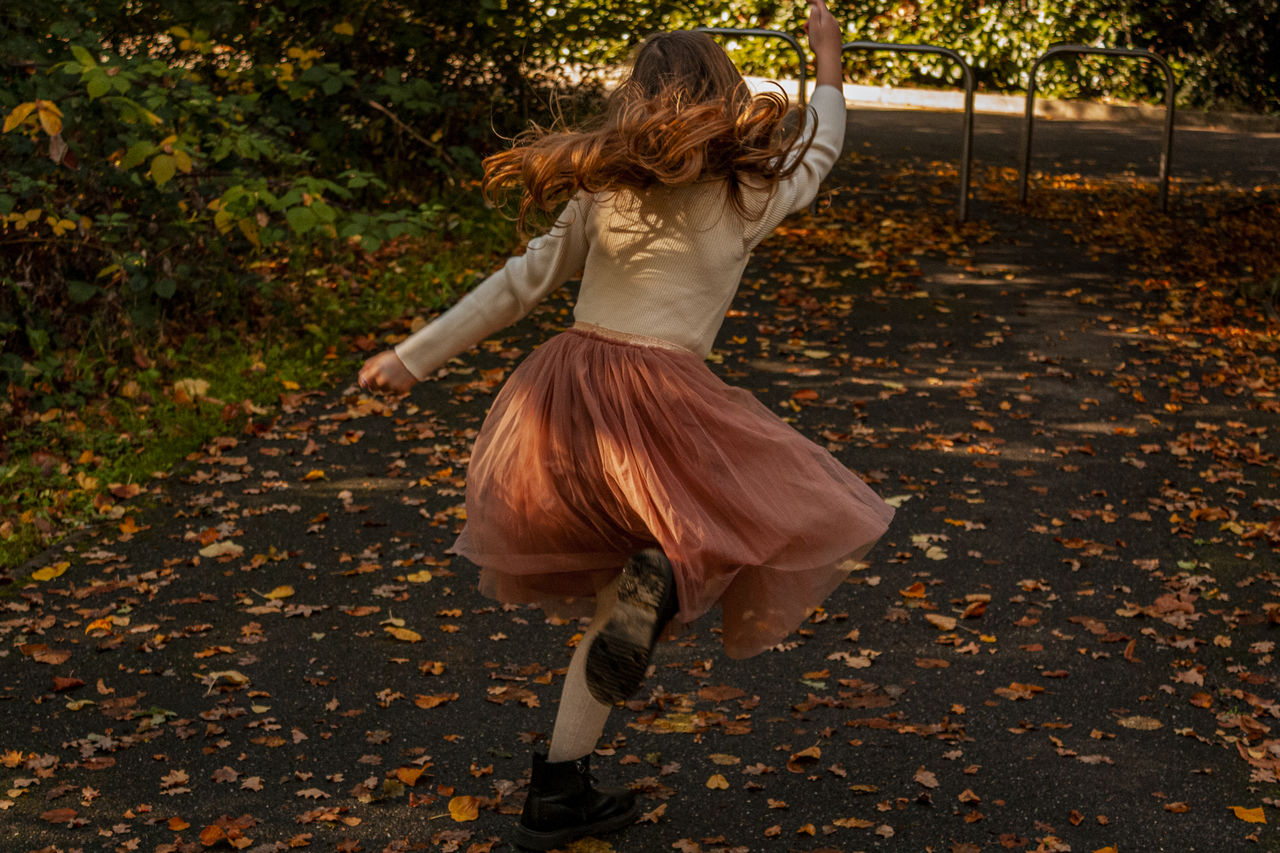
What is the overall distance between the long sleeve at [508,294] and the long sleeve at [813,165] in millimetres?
426

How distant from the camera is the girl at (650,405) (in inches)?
122

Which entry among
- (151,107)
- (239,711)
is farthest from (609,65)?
(239,711)

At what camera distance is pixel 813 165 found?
3.39m

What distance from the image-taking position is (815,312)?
29.1 ft

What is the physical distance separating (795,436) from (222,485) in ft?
12.5

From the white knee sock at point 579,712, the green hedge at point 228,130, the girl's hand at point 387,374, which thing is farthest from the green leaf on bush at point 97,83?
the white knee sock at point 579,712

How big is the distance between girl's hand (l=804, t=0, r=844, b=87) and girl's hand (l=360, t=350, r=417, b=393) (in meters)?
1.29

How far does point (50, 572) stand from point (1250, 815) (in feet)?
14.4

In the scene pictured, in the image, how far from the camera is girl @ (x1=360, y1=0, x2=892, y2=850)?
3.11m

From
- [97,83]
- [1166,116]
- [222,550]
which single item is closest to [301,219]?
[97,83]

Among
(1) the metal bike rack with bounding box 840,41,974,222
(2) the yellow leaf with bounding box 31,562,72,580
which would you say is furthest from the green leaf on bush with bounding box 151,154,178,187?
(1) the metal bike rack with bounding box 840,41,974,222

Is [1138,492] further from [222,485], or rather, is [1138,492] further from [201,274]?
[201,274]

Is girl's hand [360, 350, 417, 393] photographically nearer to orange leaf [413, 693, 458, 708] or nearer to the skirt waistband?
the skirt waistband

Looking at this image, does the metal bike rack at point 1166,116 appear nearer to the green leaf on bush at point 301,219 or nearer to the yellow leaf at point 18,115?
the green leaf on bush at point 301,219
